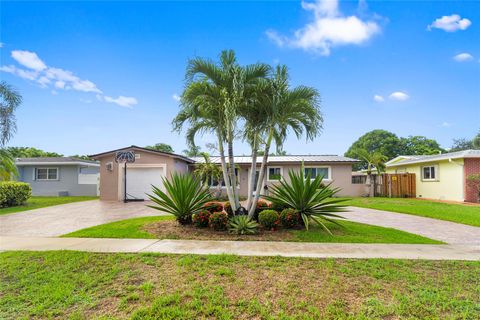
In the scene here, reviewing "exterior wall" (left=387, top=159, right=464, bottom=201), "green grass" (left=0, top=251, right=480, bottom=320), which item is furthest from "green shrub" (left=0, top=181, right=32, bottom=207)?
"exterior wall" (left=387, top=159, right=464, bottom=201)

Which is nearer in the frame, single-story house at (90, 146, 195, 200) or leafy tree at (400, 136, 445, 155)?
single-story house at (90, 146, 195, 200)

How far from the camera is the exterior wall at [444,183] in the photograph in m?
16.4

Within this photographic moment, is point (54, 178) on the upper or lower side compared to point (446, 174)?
lower

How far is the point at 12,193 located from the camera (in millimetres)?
13984

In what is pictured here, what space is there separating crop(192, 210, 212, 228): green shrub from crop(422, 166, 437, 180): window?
754 inches

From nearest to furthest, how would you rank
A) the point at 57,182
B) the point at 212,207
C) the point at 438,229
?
the point at 438,229
the point at 212,207
the point at 57,182

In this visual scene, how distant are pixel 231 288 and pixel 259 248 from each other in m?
2.14

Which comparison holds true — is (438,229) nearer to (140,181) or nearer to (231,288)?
(231,288)

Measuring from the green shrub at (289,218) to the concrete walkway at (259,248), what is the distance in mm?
1418

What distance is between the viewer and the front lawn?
6512 millimetres

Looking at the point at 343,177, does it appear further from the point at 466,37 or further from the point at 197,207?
the point at 197,207

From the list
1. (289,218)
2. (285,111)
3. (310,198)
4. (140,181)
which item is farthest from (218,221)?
(140,181)

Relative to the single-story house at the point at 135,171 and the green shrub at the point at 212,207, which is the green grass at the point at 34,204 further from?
the green shrub at the point at 212,207

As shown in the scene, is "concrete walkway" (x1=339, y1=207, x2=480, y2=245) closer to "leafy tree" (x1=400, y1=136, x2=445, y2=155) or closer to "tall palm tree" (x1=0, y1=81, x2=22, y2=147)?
"tall palm tree" (x1=0, y1=81, x2=22, y2=147)
